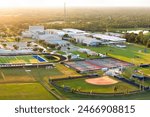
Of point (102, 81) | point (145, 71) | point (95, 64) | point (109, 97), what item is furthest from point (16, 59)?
point (109, 97)

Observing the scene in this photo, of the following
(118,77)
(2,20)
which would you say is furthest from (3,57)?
(2,20)

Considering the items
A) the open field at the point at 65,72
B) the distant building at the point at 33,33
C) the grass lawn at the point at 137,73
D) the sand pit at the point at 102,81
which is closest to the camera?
the sand pit at the point at 102,81

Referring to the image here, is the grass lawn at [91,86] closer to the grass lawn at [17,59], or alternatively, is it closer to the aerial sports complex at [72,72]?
the aerial sports complex at [72,72]

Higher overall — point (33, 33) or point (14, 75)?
point (33, 33)

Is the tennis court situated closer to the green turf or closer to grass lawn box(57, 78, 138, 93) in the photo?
grass lawn box(57, 78, 138, 93)

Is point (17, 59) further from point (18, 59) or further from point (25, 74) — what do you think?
point (25, 74)

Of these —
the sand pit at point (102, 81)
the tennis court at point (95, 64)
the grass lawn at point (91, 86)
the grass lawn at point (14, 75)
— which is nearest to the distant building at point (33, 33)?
the tennis court at point (95, 64)

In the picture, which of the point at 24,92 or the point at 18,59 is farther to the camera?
the point at 18,59

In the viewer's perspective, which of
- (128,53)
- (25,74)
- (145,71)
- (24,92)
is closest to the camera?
(24,92)

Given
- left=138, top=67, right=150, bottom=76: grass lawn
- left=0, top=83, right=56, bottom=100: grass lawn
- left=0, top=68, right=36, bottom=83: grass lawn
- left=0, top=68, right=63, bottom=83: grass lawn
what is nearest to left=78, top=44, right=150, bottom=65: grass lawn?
left=138, top=67, right=150, bottom=76: grass lawn
